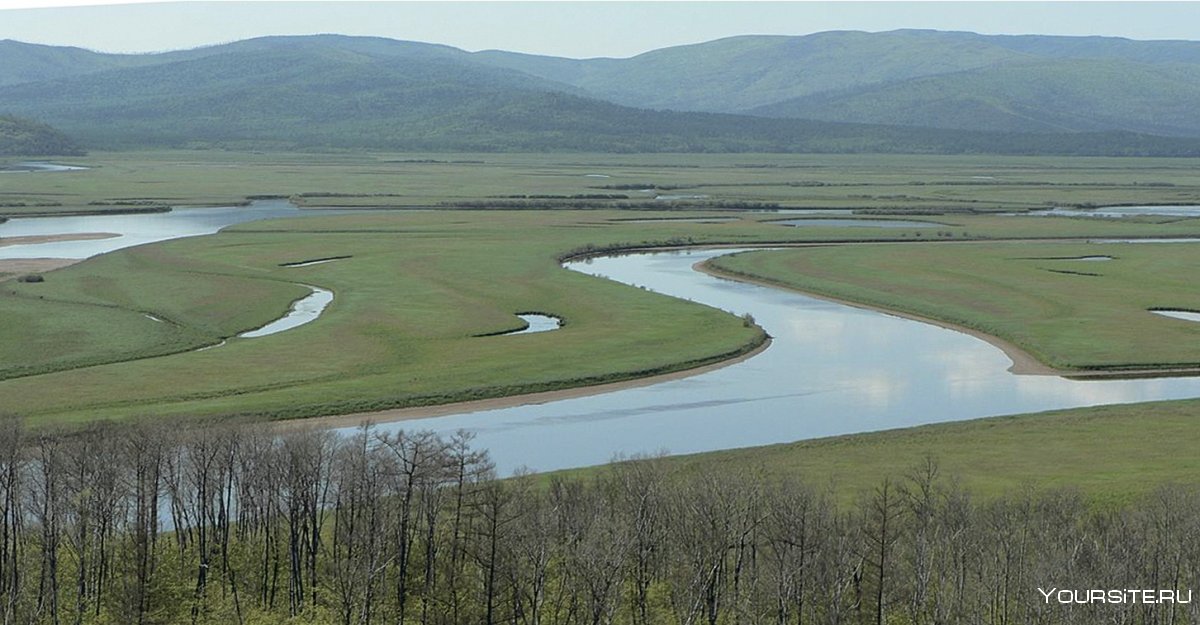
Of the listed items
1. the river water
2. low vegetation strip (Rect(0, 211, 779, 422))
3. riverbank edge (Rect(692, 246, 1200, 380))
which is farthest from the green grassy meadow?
the river water

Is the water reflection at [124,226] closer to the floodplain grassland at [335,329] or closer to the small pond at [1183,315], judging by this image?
the floodplain grassland at [335,329]

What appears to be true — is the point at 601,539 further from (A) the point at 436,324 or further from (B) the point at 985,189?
(B) the point at 985,189

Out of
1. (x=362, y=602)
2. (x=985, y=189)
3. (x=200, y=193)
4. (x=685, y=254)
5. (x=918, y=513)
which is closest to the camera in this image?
(x=362, y=602)

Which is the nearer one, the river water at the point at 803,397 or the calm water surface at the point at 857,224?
the river water at the point at 803,397

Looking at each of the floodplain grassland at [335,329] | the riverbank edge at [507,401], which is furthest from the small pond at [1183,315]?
the riverbank edge at [507,401]

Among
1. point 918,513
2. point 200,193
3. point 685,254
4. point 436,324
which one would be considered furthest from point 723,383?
point 200,193

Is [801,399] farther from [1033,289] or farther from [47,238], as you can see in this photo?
[47,238]

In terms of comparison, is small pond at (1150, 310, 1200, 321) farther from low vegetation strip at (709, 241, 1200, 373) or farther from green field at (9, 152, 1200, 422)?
green field at (9, 152, 1200, 422)

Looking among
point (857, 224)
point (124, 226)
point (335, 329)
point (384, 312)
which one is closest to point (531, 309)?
point (384, 312)
